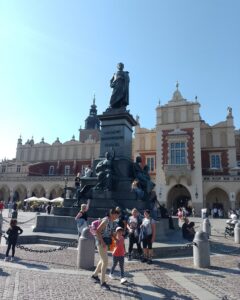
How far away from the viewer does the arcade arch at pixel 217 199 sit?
3928 centimetres

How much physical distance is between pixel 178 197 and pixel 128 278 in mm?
36074

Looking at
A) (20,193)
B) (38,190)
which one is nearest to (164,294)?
(38,190)

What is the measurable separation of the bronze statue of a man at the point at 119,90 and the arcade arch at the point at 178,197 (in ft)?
89.2

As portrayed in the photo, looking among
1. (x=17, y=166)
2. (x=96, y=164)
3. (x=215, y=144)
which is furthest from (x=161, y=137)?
(x=17, y=166)

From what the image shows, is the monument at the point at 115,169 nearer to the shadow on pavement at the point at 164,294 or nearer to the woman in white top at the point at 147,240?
the woman in white top at the point at 147,240

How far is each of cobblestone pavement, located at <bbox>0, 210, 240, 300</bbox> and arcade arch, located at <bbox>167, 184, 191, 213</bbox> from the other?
3240cm

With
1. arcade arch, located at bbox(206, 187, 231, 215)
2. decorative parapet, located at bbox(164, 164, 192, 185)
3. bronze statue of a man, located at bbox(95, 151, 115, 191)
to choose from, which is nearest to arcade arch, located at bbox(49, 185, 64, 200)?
decorative parapet, located at bbox(164, 164, 192, 185)

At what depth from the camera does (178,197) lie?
41.2 metres

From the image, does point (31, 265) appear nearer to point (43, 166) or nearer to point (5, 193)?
point (43, 166)

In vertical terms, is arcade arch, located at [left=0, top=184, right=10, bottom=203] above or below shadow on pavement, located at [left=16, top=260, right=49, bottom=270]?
above

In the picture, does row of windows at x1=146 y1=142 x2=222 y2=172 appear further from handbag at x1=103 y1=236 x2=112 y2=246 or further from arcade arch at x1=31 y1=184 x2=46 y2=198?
handbag at x1=103 y1=236 x2=112 y2=246

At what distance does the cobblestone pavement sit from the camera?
16.9 feet

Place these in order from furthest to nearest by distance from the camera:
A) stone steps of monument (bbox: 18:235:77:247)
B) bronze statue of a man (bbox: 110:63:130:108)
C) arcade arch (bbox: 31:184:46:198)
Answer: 1. arcade arch (bbox: 31:184:46:198)
2. bronze statue of a man (bbox: 110:63:130:108)
3. stone steps of monument (bbox: 18:235:77:247)

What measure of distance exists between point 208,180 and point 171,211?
643 cm
